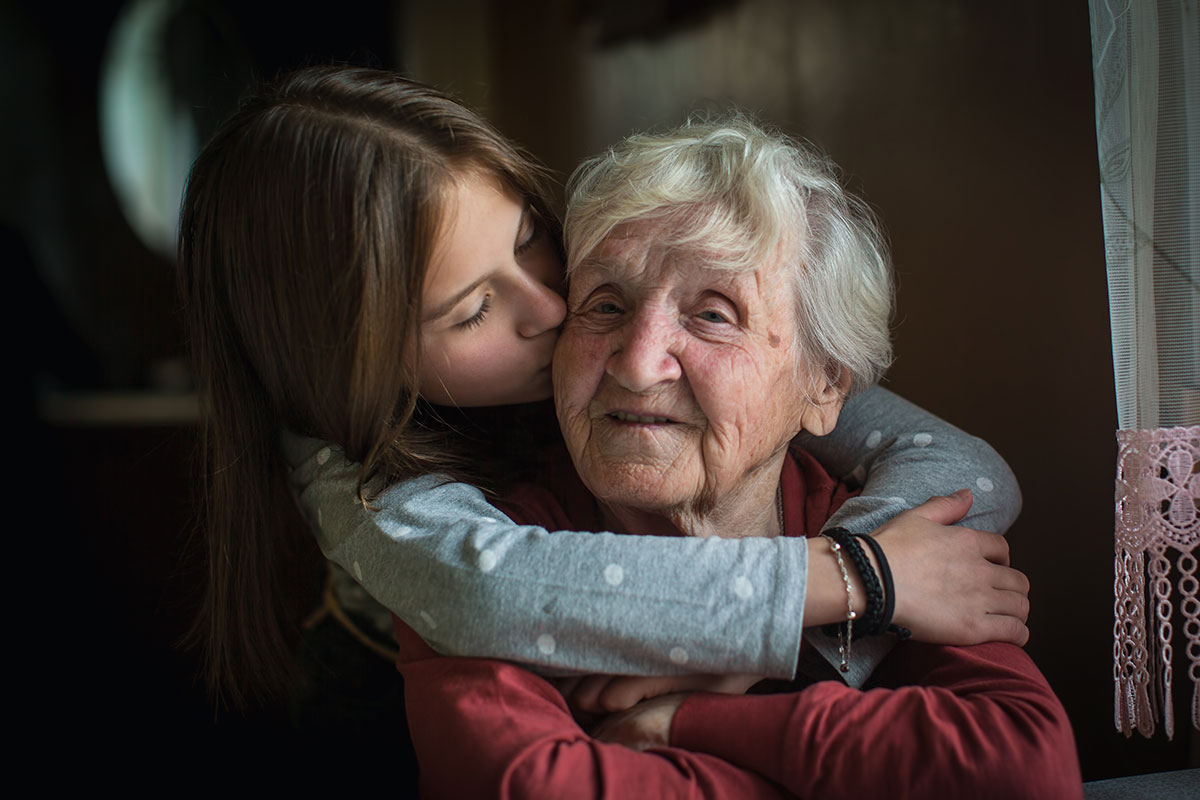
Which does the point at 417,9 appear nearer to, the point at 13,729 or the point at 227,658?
the point at 227,658

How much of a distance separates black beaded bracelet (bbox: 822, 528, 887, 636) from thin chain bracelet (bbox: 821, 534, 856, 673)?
10 mm

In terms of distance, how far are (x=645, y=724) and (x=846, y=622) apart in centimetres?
30

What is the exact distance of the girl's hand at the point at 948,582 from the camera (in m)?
1.20

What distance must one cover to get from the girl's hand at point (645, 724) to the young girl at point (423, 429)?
0.07 metres

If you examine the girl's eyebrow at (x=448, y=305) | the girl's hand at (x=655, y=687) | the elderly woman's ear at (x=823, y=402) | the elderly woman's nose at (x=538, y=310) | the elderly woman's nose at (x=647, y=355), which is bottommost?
the girl's hand at (x=655, y=687)

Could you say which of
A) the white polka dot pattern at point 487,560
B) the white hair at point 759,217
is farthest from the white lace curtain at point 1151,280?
the white polka dot pattern at point 487,560

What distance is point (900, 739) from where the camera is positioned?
108 cm

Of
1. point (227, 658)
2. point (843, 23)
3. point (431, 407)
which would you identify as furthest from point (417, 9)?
point (227, 658)

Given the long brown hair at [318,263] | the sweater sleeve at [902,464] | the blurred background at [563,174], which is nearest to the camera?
the long brown hair at [318,263]

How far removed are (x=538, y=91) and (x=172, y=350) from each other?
2.05m

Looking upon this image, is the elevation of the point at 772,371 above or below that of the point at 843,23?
below

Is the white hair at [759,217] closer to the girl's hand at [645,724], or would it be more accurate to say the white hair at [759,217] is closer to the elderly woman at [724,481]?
the elderly woman at [724,481]

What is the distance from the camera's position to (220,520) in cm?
154

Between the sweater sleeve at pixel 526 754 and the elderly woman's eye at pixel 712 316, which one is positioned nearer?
the sweater sleeve at pixel 526 754
